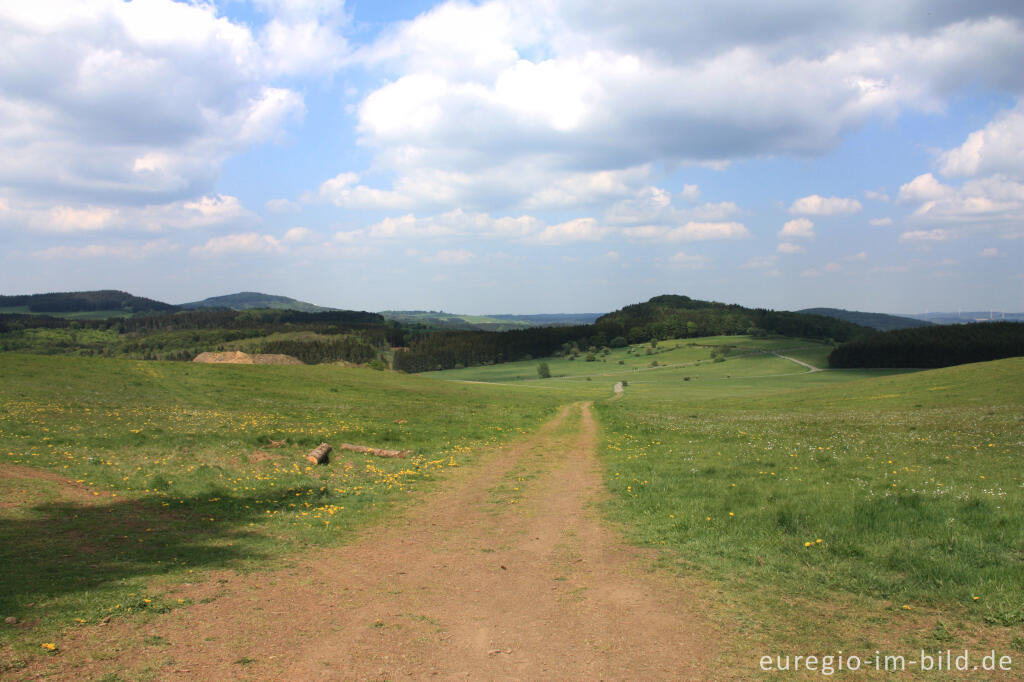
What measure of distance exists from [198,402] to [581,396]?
2155 inches

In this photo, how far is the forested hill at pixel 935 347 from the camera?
108625 mm

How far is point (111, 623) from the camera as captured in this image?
→ 23.6 ft

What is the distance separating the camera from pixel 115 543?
10.4m

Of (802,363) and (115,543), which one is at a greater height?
(115,543)

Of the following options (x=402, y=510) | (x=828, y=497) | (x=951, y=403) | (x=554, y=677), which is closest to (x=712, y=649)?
(x=554, y=677)

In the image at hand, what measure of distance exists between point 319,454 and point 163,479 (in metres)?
5.66

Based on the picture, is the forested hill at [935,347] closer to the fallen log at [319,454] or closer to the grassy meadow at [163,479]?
the grassy meadow at [163,479]

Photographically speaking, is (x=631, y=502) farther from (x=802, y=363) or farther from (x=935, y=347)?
(x=802, y=363)

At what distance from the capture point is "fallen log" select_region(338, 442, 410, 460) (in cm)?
2216

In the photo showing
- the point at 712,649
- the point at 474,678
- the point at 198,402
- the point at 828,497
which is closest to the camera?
the point at 474,678

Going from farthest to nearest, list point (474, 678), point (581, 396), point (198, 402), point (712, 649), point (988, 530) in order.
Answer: point (581, 396)
point (198, 402)
point (988, 530)
point (712, 649)
point (474, 678)

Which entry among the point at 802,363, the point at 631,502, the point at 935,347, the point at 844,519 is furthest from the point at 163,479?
the point at 802,363

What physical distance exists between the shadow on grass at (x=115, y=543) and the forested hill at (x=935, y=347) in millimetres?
133601

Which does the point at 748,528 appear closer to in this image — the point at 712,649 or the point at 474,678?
the point at 712,649
